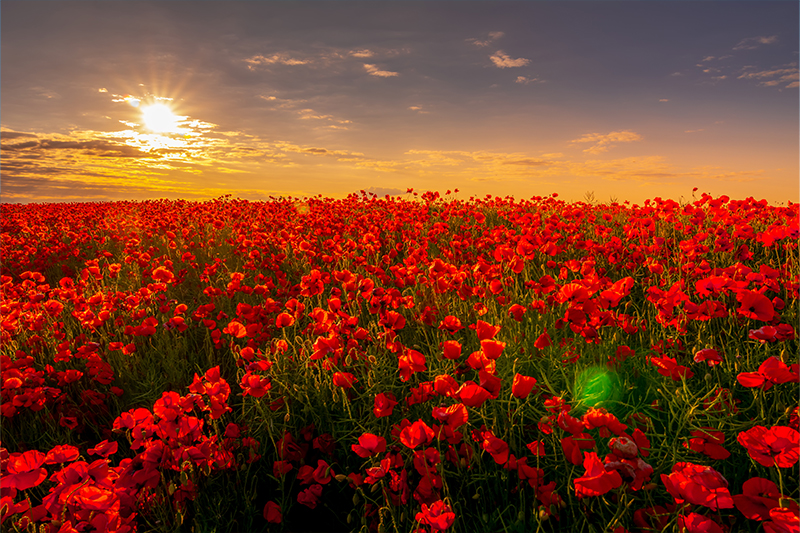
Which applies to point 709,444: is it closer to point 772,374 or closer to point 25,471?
point 772,374

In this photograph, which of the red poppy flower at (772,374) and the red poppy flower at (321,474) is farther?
the red poppy flower at (321,474)

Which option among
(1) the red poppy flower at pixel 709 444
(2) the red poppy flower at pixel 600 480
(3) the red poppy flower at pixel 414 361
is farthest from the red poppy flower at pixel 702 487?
(3) the red poppy flower at pixel 414 361

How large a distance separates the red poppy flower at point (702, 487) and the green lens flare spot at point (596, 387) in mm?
724

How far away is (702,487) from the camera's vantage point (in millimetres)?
1142

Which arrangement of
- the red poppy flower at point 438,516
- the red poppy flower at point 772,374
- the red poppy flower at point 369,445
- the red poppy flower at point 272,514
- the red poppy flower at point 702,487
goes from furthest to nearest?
the red poppy flower at point 272,514 → the red poppy flower at point 369,445 → the red poppy flower at point 772,374 → the red poppy flower at point 438,516 → the red poppy flower at point 702,487

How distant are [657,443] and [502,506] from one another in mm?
761

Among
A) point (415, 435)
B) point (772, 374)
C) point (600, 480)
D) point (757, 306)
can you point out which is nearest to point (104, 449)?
point (415, 435)

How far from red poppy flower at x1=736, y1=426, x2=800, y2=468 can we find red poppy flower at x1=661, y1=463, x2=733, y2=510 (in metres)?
0.16

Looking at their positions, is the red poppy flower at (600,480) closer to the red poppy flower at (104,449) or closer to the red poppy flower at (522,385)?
the red poppy flower at (522,385)

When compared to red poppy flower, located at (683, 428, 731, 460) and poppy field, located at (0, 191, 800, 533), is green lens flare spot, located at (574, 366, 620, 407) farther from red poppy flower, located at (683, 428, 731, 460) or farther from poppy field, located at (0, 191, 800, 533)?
red poppy flower, located at (683, 428, 731, 460)

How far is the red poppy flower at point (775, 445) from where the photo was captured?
1.18 m

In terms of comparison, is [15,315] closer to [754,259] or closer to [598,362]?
[598,362]

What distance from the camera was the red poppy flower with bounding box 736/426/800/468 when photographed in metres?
A: 1.18

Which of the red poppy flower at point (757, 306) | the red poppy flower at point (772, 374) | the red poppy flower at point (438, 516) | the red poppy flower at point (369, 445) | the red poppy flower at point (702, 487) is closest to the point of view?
the red poppy flower at point (702, 487)
